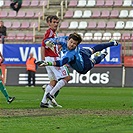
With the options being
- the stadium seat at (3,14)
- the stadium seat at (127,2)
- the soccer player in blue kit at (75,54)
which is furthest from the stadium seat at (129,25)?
the soccer player in blue kit at (75,54)

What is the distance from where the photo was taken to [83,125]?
9.83 metres

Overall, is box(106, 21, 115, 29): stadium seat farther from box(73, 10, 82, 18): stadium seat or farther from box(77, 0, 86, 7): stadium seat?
box(77, 0, 86, 7): stadium seat

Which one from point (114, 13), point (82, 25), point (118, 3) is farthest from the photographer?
point (118, 3)

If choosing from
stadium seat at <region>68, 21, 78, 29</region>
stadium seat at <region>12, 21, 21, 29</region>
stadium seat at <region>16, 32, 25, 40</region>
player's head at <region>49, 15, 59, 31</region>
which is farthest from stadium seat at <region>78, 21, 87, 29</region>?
player's head at <region>49, 15, 59, 31</region>

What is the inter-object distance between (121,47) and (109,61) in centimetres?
102

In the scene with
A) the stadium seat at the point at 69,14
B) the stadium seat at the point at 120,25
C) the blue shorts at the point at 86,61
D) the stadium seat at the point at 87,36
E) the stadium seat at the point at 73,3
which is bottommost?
the stadium seat at the point at 87,36

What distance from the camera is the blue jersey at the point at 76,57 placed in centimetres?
1266

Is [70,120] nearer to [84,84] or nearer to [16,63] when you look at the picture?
[84,84]

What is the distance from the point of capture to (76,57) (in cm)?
1294

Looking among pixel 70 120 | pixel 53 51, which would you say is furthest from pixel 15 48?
pixel 70 120

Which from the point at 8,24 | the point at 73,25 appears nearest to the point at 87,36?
the point at 73,25

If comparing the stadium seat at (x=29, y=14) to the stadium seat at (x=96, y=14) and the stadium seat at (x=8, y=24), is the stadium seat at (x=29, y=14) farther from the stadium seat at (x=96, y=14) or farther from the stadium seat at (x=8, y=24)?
the stadium seat at (x=96, y=14)

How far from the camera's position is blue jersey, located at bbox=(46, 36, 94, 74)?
12.7 metres

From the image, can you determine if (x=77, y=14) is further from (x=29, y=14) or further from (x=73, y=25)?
(x=29, y=14)
